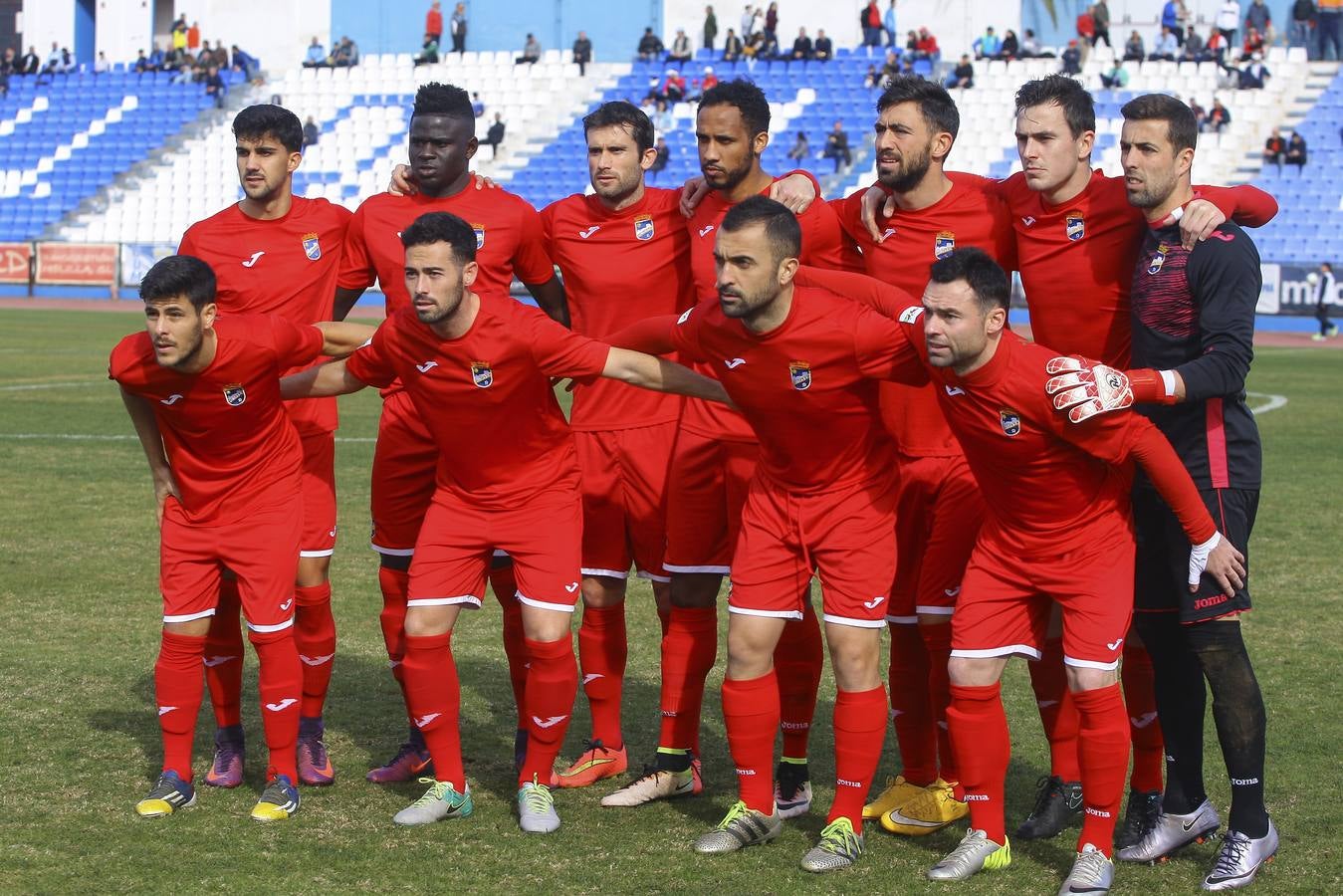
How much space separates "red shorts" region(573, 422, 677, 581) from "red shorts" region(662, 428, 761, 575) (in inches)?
8.0

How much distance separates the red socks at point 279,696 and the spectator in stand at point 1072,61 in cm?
3524

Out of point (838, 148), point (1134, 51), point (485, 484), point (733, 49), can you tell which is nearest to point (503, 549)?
point (485, 484)

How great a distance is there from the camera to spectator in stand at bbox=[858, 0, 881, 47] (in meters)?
42.6

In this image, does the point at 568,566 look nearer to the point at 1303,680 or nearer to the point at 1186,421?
the point at 1186,421

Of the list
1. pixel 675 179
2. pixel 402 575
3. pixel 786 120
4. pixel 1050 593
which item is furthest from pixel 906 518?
pixel 786 120

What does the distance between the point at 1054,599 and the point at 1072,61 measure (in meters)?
35.6

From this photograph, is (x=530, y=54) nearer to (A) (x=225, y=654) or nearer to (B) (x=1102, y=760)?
(A) (x=225, y=654)

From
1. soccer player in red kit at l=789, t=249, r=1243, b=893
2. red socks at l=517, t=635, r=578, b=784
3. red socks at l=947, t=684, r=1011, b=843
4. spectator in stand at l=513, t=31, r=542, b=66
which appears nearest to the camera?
soccer player in red kit at l=789, t=249, r=1243, b=893

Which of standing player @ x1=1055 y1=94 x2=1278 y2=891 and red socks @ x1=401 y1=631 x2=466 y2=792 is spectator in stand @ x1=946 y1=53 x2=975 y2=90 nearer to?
standing player @ x1=1055 y1=94 x2=1278 y2=891

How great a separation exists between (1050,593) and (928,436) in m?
0.92

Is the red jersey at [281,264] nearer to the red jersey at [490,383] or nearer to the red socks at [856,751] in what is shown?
the red jersey at [490,383]

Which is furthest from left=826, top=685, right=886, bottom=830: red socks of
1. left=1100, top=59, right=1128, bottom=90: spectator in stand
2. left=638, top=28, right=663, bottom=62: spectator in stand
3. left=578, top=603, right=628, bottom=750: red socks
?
left=638, top=28, right=663, bottom=62: spectator in stand

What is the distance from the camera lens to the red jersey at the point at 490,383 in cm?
586

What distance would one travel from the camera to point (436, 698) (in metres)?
5.90
